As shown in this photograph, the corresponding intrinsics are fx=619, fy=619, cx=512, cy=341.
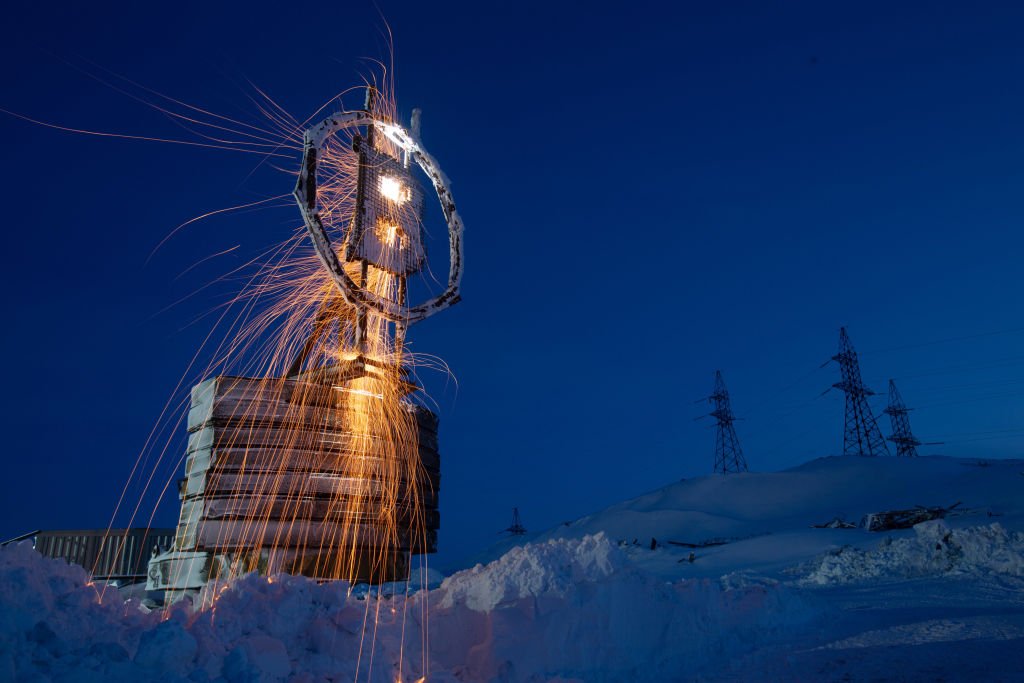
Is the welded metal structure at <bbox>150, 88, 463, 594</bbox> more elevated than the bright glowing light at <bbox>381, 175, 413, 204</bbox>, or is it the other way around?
the bright glowing light at <bbox>381, 175, 413, 204</bbox>

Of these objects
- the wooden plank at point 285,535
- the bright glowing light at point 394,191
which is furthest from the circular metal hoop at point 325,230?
the wooden plank at point 285,535

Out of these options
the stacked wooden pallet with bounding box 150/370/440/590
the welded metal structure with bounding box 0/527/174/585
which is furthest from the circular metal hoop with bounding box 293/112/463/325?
the welded metal structure with bounding box 0/527/174/585

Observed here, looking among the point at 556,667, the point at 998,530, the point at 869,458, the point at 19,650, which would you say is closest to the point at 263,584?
the point at 19,650

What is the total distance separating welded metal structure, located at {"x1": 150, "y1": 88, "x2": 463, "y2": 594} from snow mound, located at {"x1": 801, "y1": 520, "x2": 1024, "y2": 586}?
8.06 m

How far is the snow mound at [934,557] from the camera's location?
31.5ft

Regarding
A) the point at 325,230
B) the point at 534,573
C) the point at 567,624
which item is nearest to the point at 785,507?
the point at 534,573

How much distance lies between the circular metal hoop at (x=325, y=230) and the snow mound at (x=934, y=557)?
8.61 meters

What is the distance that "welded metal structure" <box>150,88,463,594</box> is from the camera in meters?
6.37

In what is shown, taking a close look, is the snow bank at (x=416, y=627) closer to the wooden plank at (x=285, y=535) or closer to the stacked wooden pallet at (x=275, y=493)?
the wooden plank at (x=285, y=535)

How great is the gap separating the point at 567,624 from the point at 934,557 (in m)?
7.78

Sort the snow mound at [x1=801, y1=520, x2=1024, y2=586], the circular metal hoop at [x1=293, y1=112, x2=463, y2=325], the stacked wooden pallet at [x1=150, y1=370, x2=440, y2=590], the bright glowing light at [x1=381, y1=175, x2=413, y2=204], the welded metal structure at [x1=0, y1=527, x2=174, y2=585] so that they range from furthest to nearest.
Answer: the welded metal structure at [x1=0, y1=527, x2=174, y2=585] → the snow mound at [x1=801, y1=520, x2=1024, y2=586] → the bright glowing light at [x1=381, y1=175, x2=413, y2=204] → the stacked wooden pallet at [x1=150, y1=370, x2=440, y2=590] → the circular metal hoop at [x1=293, y1=112, x2=463, y2=325]

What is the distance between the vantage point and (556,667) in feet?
19.3

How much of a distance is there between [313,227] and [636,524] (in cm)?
2476

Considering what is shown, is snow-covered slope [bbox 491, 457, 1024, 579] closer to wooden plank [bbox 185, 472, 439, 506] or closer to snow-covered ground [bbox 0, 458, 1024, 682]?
snow-covered ground [bbox 0, 458, 1024, 682]
